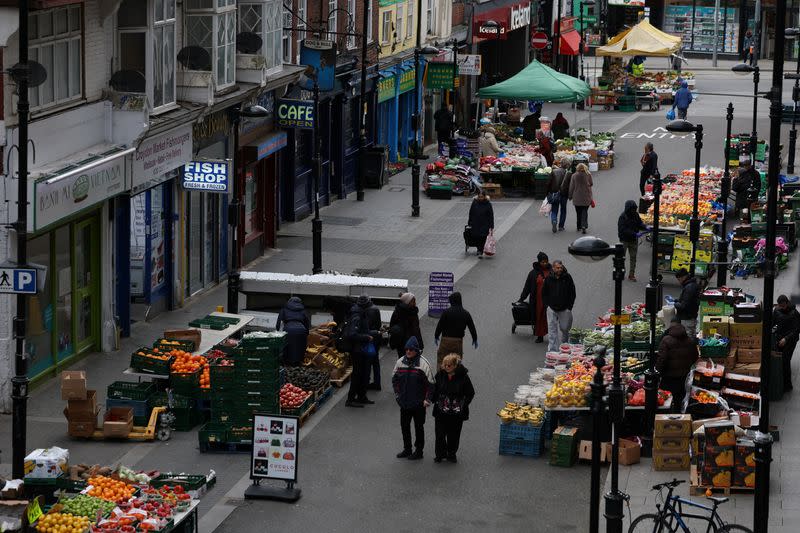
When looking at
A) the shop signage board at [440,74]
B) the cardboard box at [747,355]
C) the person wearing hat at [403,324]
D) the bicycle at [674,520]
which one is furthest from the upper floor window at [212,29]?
the shop signage board at [440,74]

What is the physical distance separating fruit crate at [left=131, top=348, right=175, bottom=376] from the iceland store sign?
254 inches

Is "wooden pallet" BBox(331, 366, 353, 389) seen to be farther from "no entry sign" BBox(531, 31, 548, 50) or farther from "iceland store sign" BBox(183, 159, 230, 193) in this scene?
"no entry sign" BBox(531, 31, 548, 50)

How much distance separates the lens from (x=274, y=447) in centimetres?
1931

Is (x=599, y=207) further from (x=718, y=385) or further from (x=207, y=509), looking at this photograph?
(x=207, y=509)

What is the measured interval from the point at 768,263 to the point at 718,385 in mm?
7756

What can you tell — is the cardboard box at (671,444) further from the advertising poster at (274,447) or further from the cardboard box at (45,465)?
the cardboard box at (45,465)

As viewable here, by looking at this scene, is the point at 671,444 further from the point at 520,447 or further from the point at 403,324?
the point at 403,324

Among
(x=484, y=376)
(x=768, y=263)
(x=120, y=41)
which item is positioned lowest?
(x=484, y=376)

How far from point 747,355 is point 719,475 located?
213 inches

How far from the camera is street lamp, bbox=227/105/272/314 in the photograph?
90.1 feet

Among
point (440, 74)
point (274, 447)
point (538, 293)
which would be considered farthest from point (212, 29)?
point (440, 74)

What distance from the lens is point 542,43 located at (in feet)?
209

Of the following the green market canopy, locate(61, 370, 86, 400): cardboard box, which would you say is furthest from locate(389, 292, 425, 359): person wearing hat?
the green market canopy

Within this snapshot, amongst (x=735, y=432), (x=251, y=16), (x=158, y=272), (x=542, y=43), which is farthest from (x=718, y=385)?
(x=542, y=43)
